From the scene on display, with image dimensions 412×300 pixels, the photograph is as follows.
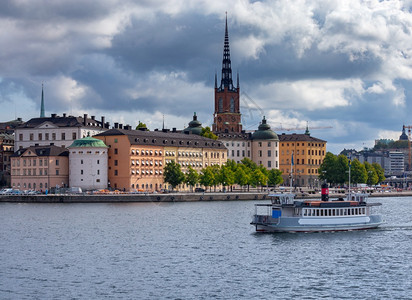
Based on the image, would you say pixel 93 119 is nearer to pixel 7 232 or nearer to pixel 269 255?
pixel 7 232

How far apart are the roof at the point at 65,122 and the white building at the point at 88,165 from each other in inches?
669

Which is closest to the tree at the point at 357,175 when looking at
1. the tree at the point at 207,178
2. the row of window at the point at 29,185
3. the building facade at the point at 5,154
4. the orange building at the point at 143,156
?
the orange building at the point at 143,156

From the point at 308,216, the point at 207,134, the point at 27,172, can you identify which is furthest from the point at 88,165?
the point at 308,216

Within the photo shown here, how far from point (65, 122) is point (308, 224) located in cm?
9922

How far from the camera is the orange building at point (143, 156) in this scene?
153 metres

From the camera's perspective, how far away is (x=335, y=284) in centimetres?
5156

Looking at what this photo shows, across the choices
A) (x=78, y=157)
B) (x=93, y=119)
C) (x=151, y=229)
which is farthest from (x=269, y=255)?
(x=93, y=119)

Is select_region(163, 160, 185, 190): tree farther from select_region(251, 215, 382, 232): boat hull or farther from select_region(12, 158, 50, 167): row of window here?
select_region(251, 215, 382, 232): boat hull

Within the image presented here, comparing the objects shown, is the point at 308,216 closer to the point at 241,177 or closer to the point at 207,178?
the point at 207,178

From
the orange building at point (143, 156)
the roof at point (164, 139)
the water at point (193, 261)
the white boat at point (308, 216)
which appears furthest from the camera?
the roof at point (164, 139)

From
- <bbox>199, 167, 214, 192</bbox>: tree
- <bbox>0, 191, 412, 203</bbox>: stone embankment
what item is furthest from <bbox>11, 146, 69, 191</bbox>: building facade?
<bbox>199, 167, 214, 192</bbox>: tree

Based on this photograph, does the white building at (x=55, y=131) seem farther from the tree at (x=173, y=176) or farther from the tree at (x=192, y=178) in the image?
the tree at (x=192, y=178)

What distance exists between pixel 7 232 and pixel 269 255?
29.9m

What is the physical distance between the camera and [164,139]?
16625 cm
